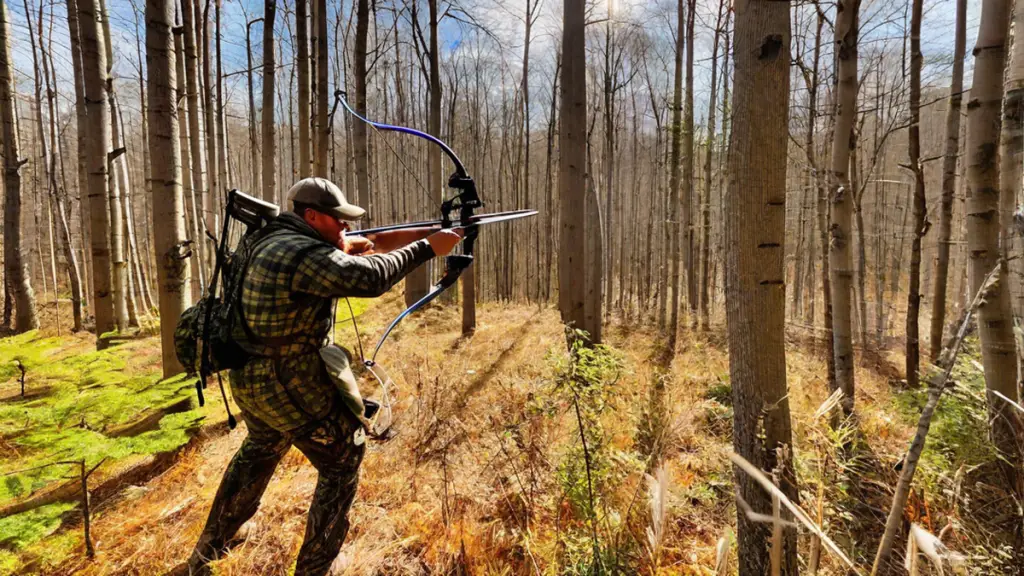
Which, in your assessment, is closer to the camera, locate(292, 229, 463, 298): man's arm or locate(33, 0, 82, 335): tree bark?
locate(292, 229, 463, 298): man's arm

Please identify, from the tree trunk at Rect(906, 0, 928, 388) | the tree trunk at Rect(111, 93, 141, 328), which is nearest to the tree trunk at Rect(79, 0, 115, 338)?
the tree trunk at Rect(111, 93, 141, 328)

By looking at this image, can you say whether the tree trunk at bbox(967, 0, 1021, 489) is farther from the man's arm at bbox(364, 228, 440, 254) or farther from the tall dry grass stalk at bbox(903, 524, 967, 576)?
the man's arm at bbox(364, 228, 440, 254)

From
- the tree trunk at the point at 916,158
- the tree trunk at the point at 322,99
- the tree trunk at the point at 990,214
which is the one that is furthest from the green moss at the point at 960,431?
the tree trunk at the point at 322,99

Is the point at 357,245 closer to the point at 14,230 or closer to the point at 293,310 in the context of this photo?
the point at 293,310

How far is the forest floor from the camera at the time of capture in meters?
2.17

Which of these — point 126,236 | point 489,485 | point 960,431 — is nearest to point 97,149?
point 126,236

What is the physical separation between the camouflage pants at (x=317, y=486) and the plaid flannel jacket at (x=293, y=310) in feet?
0.43

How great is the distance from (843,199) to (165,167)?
5.91m

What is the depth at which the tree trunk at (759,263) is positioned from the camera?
4.69 feet

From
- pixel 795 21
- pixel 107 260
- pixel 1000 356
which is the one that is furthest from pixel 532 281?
pixel 1000 356

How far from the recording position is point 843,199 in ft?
12.4

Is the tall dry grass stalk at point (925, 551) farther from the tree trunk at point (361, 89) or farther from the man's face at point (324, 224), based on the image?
the tree trunk at point (361, 89)

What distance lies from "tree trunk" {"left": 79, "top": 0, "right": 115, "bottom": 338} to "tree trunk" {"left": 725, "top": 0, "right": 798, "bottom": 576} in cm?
538

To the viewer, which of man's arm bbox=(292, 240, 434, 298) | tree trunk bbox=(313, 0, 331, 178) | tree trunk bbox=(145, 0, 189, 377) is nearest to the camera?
man's arm bbox=(292, 240, 434, 298)
